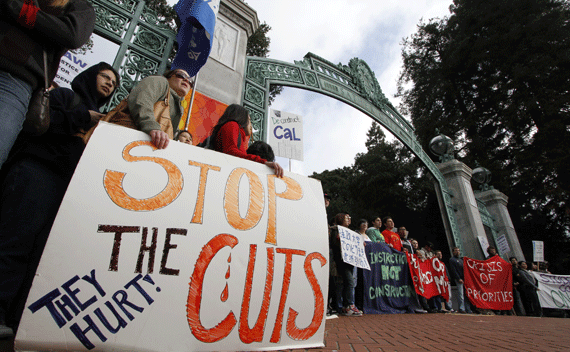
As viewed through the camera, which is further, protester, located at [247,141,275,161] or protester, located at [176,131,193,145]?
protester, located at [176,131,193,145]

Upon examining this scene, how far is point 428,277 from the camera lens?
5.89m

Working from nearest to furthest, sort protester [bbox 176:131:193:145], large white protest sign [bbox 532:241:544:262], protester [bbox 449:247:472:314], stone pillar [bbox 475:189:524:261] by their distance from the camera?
protester [bbox 176:131:193:145]
protester [bbox 449:247:472:314]
large white protest sign [bbox 532:241:544:262]
stone pillar [bbox 475:189:524:261]

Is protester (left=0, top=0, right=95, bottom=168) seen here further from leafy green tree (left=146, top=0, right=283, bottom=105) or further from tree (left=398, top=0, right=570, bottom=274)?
tree (left=398, top=0, right=570, bottom=274)

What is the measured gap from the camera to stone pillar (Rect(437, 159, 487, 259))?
880 cm

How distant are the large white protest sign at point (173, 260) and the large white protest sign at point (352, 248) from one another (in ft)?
9.41

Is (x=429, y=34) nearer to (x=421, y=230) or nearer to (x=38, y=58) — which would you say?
(x=421, y=230)

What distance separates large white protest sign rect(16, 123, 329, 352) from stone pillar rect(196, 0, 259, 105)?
3.36m

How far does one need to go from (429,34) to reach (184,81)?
2471cm

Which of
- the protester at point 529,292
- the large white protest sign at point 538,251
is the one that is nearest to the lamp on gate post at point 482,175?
the large white protest sign at point 538,251

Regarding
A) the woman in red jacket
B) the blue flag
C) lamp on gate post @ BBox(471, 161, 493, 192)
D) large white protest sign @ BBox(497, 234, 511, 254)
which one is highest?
lamp on gate post @ BBox(471, 161, 493, 192)

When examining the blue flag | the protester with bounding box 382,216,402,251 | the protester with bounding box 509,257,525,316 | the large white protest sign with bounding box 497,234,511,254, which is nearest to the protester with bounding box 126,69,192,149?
the blue flag

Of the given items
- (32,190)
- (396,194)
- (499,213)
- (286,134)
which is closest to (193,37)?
(286,134)

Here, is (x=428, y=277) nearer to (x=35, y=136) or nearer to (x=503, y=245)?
(x=503, y=245)

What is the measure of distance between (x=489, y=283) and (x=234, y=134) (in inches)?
296
